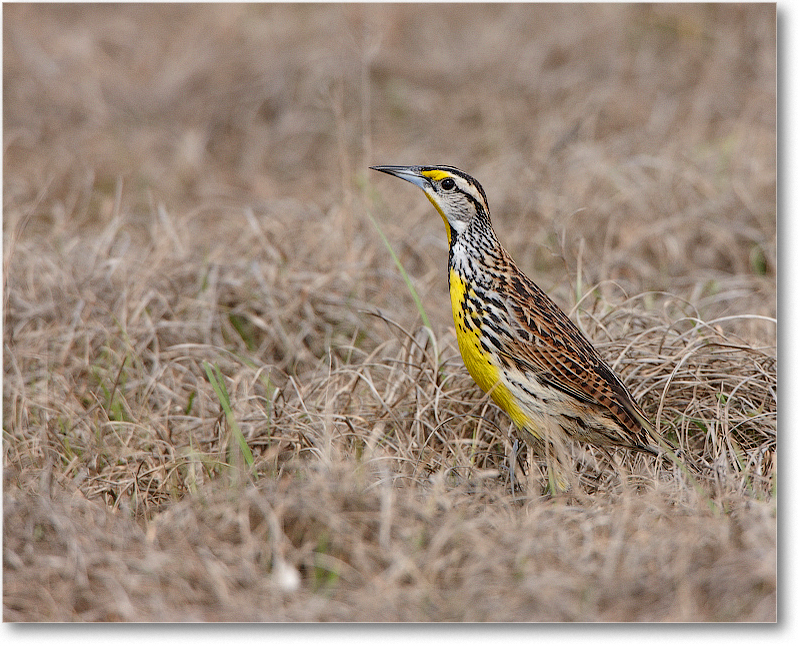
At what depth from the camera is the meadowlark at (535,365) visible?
362cm

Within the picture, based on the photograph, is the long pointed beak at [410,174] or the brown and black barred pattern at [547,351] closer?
the brown and black barred pattern at [547,351]

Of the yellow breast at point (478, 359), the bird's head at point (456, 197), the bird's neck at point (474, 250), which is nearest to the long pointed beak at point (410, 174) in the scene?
the bird's head at point (456, 197)

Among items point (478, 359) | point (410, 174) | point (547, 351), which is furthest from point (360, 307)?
point (547, 351)

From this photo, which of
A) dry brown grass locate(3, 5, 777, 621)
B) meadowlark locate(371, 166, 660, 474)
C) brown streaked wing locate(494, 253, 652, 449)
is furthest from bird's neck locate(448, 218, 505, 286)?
dry brown grass locate(3, 5, 777, 621)

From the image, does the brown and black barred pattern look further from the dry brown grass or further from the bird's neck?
the dry brown grass

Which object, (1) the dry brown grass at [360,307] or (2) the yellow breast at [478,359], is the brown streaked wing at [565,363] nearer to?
(2) the yellow breast at [478,359]

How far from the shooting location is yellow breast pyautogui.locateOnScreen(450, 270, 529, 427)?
364 centimetres

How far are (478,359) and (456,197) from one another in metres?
0.74

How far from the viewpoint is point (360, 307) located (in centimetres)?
522

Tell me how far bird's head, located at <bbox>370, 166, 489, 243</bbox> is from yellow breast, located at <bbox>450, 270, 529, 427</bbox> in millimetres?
290

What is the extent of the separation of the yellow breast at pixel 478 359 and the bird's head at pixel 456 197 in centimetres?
29

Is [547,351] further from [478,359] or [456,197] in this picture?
[456,197]

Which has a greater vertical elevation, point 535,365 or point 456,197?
point 456,197

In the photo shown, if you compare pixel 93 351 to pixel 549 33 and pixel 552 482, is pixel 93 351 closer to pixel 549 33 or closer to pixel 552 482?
pixel 552 482
